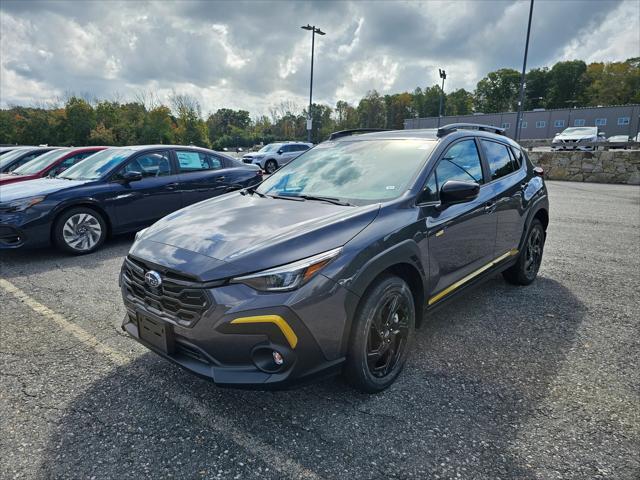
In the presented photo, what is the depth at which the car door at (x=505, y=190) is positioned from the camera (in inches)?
150

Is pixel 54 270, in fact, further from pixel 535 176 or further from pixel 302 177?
pixel 535 176

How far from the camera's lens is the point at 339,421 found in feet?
7.66

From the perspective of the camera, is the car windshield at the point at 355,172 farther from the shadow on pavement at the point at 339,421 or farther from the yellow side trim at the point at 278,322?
the shadow on pavement at the point at 339,421

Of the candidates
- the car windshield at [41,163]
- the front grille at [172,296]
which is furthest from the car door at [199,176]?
the front grille at [172,296]

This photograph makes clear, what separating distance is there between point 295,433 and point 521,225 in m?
3.18

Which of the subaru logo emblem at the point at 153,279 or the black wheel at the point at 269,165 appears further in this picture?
the black wheel at the point at 269,165

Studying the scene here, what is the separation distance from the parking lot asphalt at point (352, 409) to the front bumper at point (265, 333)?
38 centimetres

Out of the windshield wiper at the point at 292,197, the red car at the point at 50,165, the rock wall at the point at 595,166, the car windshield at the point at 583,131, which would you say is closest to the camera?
the windshield wiper at the point at 292,197

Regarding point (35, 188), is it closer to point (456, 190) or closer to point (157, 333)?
point (157, 333)

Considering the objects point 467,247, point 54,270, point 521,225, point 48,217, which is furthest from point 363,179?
point 48,217

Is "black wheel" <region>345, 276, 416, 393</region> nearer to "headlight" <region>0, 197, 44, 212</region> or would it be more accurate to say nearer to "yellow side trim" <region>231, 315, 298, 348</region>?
"yellow side trim" <region>231, 315, 298, 348</region>

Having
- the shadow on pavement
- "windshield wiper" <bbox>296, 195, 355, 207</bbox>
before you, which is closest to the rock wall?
the shadow on pavement

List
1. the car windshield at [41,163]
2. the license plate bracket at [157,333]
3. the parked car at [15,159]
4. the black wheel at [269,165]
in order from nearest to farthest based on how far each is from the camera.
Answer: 1. the license plate bracket at [157,333]
2. the car windshield at [41,163]
3. the parked car at [15,159]
4. the black wheel at [269,165]

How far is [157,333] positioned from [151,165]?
4997 mm
